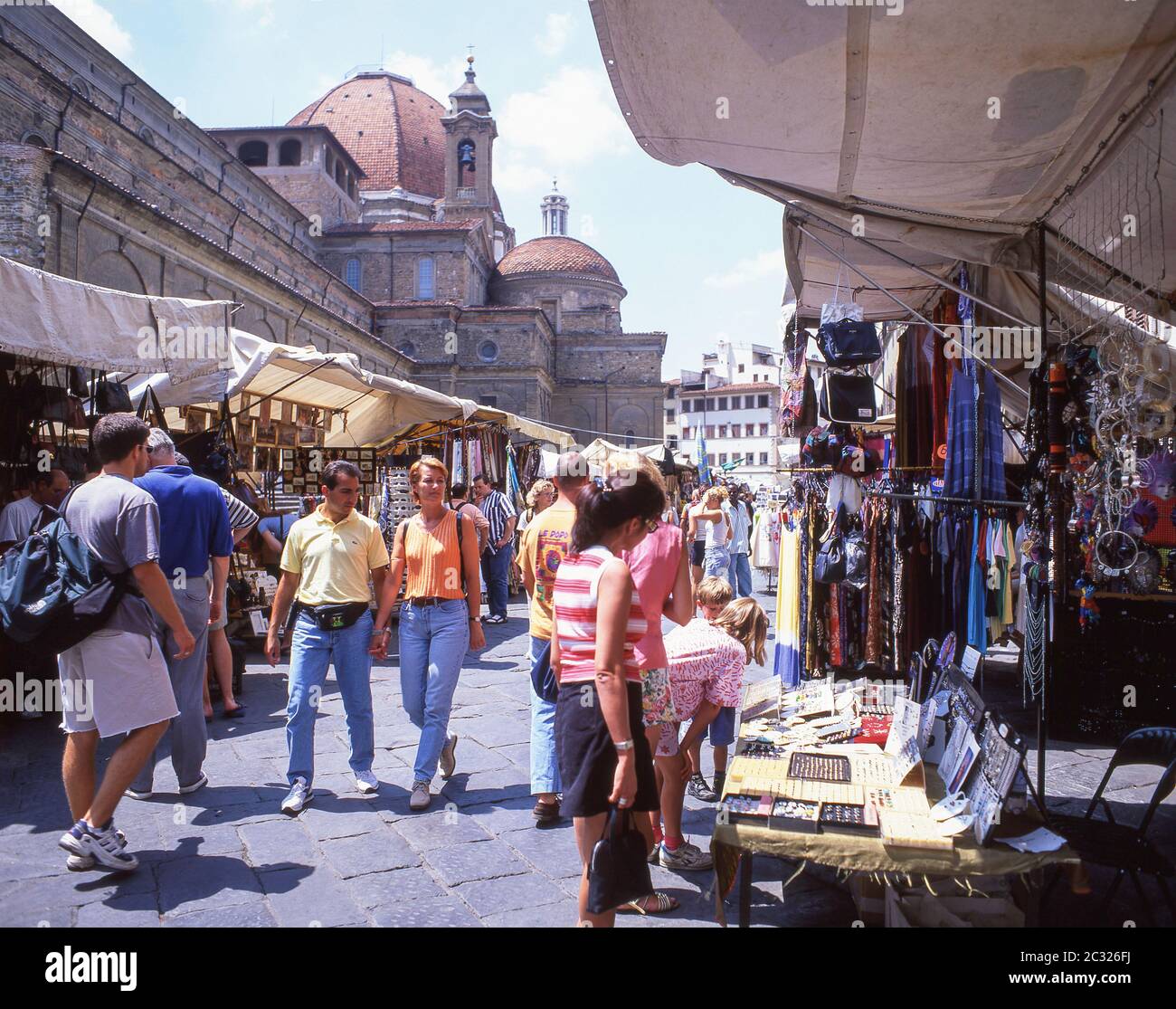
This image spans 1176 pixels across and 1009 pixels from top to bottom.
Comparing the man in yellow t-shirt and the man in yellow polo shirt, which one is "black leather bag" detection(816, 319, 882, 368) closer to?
the man in yellow t-shirt

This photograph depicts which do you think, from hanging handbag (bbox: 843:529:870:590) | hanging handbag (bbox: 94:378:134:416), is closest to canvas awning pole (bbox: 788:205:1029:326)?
hanging handbag (bbox: 843:529:870:590)

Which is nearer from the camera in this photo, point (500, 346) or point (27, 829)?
point (27, 829)

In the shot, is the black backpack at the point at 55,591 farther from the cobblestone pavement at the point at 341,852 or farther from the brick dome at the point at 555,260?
the brick dome at the point at 555,260

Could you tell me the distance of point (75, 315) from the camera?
4.89 meters

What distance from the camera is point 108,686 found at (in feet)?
11.4

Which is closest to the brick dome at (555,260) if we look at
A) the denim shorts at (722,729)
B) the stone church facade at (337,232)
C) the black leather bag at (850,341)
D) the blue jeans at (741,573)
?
the stone church facade at (337,232)

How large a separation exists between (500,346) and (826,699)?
36843mm

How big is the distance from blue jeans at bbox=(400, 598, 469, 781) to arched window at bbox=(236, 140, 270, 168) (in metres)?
38.3

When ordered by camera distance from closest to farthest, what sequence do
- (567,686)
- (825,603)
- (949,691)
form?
(567,686), (949,691), (825,603)

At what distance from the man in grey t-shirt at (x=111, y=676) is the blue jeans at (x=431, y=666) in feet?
4.07

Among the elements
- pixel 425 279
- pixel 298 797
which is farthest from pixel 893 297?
pixel 425 279

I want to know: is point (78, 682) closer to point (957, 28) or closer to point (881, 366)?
point (957, 28)

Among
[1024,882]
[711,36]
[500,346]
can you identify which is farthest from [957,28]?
[500,346]

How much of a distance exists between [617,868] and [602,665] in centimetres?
62
